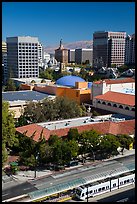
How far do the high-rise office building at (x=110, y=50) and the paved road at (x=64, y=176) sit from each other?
42.2 meters

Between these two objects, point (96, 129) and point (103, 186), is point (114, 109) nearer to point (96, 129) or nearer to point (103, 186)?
point (96, 129)

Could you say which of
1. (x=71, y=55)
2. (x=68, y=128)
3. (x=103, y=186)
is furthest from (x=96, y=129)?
(x=71, y=55)

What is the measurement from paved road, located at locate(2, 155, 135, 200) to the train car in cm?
125

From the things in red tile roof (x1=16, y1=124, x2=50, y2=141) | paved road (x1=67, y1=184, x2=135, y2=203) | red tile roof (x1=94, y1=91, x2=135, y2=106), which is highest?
red tile roof (x1=94, y1=91, x2=135, y2=106)

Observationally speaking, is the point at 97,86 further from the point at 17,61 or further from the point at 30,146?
the point at 17,61

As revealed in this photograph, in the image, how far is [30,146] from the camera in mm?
12672

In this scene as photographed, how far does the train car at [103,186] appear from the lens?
32.4 feet

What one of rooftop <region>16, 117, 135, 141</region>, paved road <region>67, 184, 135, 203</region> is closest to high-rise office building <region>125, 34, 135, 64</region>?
rooftop <region>16, 117, 135, 141</region>

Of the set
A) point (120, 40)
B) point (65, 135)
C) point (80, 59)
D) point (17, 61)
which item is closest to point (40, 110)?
point (65, 135)

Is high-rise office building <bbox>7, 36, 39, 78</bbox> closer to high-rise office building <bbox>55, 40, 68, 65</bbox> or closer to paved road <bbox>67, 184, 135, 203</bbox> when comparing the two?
high-rise office building <bbox>55, 40, 68, 65</bbox>

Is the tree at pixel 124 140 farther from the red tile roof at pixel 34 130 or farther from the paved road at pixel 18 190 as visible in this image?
the paved road at pixel 18 190

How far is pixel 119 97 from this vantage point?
67.7 feet

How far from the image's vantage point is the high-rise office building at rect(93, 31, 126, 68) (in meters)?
55.6

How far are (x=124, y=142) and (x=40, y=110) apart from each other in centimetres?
595
